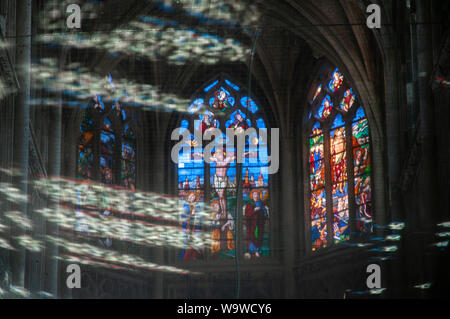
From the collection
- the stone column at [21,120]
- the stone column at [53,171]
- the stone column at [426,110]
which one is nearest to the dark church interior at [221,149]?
the stone column at [53,171]

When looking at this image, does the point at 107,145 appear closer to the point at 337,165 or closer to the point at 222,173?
the point at 222,173

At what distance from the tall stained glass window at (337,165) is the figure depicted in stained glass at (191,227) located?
2153mm

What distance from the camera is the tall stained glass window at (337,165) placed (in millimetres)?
18250

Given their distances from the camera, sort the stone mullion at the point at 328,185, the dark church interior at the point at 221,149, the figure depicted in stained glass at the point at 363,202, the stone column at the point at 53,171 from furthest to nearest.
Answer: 1. the stone mullion at the point at 328,185
2. the figure depicted in stained glass at the point at 363,202
3. the dark church interior at the point at 221,149
4. the stone column at the point at 53,171

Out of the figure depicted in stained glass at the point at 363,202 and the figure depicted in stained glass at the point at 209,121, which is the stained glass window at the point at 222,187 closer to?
the figure depicted in stained glass at the point at 209,121

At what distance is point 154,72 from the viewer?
65.3 feet

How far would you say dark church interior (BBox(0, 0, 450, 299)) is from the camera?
1564 cm

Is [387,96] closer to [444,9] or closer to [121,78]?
[444,9]

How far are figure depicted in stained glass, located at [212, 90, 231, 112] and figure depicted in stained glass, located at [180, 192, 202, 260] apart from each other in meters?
1.84

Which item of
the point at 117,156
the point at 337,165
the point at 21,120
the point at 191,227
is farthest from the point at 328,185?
the point at 21,120

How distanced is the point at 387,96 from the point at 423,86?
375cm

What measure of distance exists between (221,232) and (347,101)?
3.47 meters

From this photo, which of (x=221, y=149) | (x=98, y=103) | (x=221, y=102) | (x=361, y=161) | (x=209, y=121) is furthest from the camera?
(x=221, y=102)

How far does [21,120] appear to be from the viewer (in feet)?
40.4
